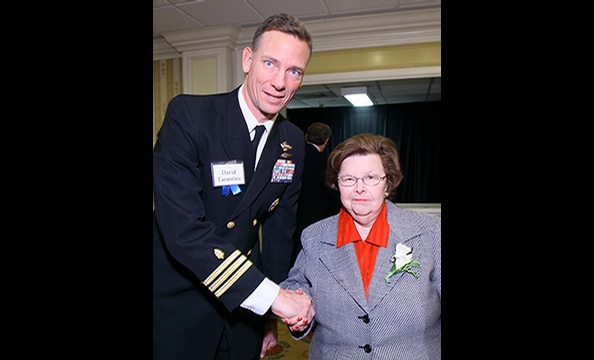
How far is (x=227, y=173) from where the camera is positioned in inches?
52.9

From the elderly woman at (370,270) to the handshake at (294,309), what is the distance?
3cm

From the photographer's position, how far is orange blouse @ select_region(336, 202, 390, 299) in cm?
142

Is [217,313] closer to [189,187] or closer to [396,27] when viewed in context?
[189,187]

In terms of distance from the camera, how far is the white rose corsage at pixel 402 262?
134 cm

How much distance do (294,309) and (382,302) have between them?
286 mm

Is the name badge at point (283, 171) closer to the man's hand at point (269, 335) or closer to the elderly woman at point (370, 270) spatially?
the elderly woman at point (370, 270)

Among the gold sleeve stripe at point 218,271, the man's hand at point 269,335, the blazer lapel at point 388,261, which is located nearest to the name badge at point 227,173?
the gold sleeve stripe at point 218,271

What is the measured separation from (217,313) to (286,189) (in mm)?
511

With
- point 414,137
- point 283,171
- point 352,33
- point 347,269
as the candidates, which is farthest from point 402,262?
point 414,137

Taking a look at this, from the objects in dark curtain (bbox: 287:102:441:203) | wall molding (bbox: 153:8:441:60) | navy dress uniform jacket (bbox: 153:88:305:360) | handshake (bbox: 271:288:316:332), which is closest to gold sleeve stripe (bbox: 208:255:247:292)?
navy dress uniform jacket (bbox: 153:88:305:360)
